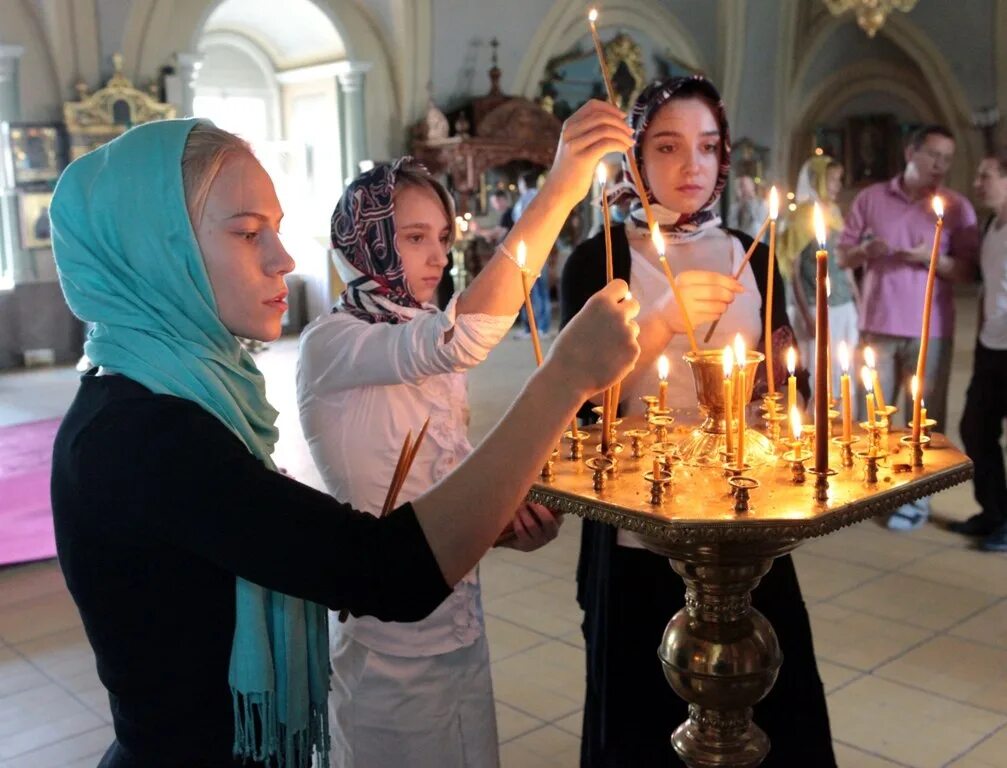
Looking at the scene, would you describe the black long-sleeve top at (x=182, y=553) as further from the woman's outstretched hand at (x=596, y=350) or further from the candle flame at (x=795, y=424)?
the candle flame at (x=795, y=424)

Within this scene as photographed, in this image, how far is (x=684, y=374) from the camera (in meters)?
2.38

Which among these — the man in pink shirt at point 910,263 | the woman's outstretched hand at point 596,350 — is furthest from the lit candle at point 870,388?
the man in pink shirt at point 910,263

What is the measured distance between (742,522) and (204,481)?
0.70 metres

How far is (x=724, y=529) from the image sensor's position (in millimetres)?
1440

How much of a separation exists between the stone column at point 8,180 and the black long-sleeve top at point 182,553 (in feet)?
38.1

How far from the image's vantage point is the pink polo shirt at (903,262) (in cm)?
521

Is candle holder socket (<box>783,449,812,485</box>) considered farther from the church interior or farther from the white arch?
the white arch

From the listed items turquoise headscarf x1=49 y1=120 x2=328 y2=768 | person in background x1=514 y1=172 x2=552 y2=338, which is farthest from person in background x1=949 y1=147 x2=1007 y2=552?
person in background x1=514 y1=172 x2=552 y2=338

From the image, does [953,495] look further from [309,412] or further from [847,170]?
[847,170]

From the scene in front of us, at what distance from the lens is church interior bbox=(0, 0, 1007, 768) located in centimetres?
349

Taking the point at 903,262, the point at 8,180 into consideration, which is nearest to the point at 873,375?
the point at 903,262

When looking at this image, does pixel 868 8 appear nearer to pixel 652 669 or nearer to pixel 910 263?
pixel 910 263

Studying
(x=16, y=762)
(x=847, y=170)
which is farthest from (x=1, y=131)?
(x=847, y=170)

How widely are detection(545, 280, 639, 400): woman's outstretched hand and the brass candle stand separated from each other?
0.82ft
